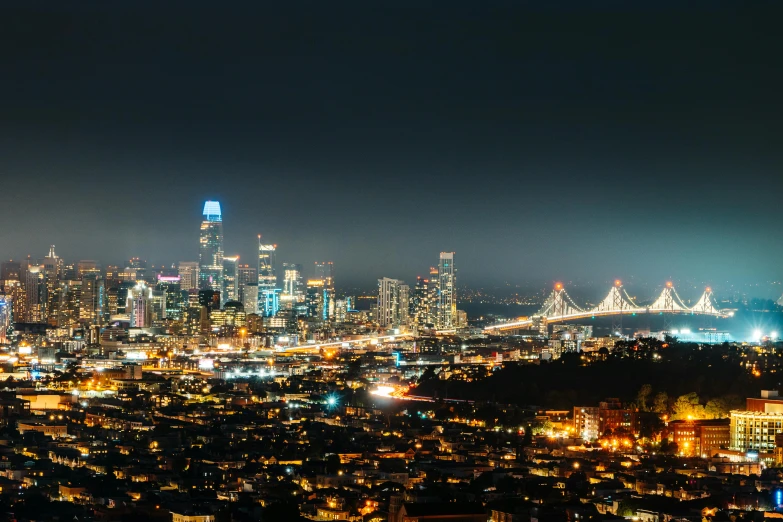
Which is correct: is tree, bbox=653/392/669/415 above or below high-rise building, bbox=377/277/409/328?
below

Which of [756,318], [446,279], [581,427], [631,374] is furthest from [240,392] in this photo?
[446,279]

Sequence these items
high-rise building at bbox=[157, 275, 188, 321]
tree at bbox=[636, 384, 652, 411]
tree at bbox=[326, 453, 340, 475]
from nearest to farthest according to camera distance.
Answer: tree at bbox=[326, 453, 340, 475], tree at bbox=[636, 384, 652, 411], high-rise building at bbox=[157, 275, 188, 321]

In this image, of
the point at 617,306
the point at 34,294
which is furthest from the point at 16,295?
the point at 617,306

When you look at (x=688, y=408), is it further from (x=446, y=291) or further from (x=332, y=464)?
(x=446, y=291)

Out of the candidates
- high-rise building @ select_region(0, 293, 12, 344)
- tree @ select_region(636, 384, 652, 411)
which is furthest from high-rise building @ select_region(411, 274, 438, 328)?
tree @ select_region(636, 384, 652, 411)

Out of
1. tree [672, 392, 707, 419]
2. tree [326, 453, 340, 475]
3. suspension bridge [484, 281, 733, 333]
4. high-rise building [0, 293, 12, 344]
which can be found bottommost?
tree [326, 453, 340, 475]

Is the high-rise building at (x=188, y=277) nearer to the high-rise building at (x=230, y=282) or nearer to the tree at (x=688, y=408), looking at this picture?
the high-rise building at (x=230, y=282)

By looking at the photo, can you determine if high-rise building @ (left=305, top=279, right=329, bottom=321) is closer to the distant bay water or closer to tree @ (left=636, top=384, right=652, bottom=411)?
the distant bay water
